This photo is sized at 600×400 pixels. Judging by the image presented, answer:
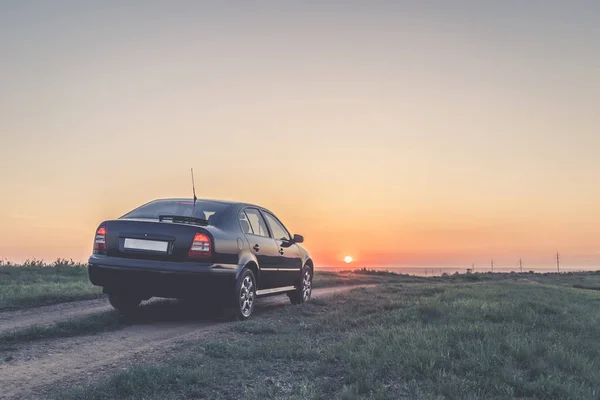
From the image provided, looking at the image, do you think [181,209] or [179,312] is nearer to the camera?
[181,209]

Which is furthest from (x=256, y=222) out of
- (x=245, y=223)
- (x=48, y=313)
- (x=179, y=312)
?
(x=48, y=313)

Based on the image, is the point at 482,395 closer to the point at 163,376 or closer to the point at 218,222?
the point at 163,376

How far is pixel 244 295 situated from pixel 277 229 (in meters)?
2.27

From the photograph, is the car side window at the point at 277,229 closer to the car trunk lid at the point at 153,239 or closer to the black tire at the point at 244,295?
the black tire at the point at 244,295

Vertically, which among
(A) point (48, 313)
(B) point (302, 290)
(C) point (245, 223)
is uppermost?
(C) point (245, 223)

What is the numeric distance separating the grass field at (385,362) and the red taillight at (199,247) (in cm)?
112

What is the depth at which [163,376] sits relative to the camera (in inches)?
191

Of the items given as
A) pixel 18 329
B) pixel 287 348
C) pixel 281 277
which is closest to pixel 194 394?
pixel 287 348

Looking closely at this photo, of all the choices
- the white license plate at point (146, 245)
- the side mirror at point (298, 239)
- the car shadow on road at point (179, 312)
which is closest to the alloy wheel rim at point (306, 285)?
the car shadow on road at point (179, 312)

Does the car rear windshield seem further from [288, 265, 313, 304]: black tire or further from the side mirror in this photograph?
[288, 265, 313, 304]: black tire

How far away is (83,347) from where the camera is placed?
648cm

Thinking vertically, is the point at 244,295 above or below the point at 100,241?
below

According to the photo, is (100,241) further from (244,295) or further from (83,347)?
(244,295)

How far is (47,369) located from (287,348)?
8.03 ft
